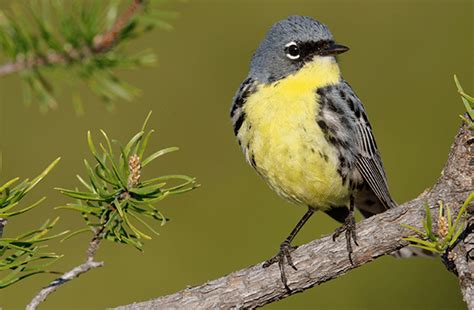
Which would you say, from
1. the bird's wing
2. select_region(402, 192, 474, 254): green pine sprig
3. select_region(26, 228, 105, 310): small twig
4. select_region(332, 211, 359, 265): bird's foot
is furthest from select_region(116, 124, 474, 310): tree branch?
the bird's wing

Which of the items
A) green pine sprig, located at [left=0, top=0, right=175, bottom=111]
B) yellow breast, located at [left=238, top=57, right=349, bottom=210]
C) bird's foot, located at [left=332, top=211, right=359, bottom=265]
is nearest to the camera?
bird's foot, located at [left=332, top=211, right=359, bottom=265]

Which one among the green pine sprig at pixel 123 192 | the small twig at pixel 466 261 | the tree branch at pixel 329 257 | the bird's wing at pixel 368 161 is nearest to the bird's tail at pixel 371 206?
the bird's wing at pixel 368 161

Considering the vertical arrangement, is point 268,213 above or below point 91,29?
below

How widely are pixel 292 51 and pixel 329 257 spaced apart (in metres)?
1.11

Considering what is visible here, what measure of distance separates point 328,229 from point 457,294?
2.45ft

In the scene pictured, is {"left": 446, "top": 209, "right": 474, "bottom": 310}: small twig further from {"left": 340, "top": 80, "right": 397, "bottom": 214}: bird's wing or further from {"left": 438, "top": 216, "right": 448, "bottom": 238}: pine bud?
{"left": 340, "top": 80, "right": 397, "bottom": 214}: bird's wing

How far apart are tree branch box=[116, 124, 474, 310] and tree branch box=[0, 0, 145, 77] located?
0.88 m

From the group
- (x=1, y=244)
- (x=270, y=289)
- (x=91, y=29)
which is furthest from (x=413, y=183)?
(x=1, y=244)

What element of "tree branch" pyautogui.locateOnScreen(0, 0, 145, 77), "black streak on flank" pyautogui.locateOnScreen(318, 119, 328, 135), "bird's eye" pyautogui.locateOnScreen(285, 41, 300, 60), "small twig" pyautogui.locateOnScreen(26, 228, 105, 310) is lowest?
"small twig" pyautogui.locateOnScreen(26, 228, 105, 310)

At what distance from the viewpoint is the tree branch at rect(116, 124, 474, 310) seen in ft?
7.79

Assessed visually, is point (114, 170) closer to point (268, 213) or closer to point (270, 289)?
point (270, 289)

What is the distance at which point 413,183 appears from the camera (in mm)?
4148

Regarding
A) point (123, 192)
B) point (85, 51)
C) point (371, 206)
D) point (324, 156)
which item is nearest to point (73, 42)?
point (85, 51)

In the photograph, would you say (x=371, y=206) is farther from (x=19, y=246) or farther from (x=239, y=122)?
(x=19, y=246)
